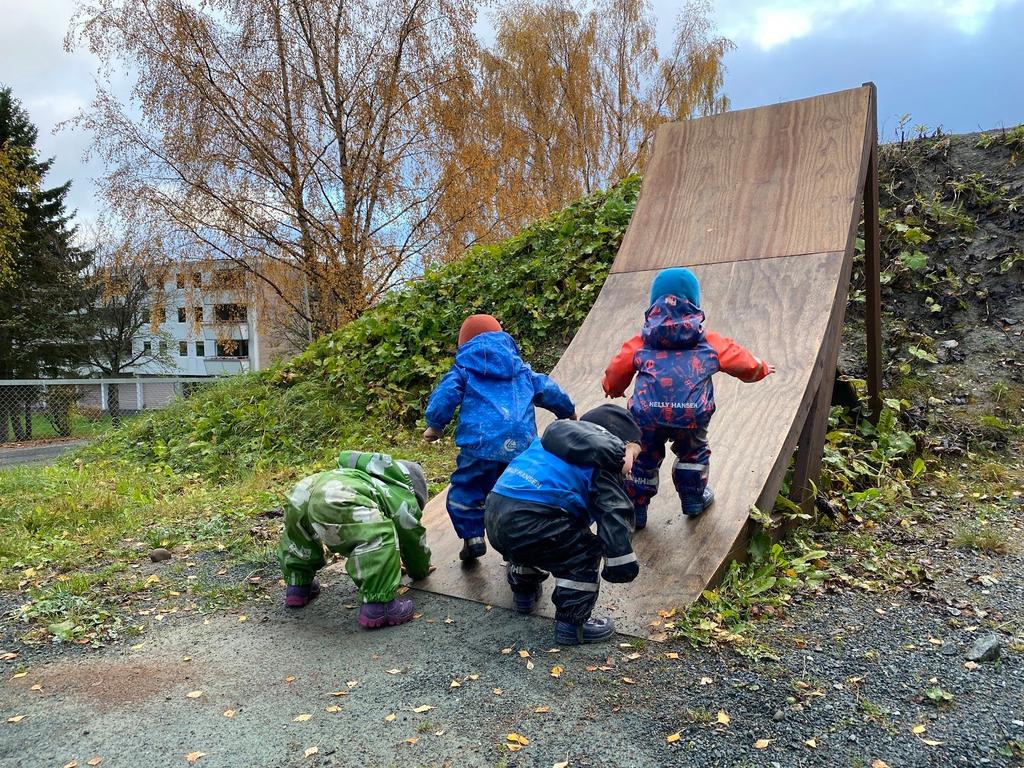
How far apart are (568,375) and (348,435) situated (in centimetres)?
363

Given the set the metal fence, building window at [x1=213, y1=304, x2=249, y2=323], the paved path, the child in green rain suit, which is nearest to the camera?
the child in green rain suit

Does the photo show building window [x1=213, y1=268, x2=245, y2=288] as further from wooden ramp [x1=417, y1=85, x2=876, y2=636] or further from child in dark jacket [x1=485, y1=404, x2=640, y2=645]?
child in dark jacket [x1=485, y1=404, x2=640, y2=645]

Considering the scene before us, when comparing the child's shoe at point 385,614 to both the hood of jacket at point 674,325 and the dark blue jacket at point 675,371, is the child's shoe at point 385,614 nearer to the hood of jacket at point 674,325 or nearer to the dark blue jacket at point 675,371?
the dark blue jacket at point 675,371

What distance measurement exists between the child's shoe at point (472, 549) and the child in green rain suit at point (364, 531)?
209 mm

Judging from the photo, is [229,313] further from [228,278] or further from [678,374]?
[678,374]

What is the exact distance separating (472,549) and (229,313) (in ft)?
45.9

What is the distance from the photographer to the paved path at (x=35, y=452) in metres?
12.3

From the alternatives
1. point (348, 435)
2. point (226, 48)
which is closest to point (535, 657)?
point (348, 435)

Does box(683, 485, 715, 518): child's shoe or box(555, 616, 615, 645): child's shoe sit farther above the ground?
box(683, 485, 715, 518): child's shoe

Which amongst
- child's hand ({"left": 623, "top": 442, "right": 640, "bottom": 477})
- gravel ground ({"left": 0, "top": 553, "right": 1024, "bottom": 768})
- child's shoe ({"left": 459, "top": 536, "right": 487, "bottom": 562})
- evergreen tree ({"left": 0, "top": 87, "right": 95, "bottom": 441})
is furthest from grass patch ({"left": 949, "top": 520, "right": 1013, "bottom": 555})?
evergreen tree ({"left": 0, "top": 87, "right": 95, "bottom": 441})

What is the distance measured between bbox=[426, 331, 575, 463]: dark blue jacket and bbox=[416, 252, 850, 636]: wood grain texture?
0.76 metres

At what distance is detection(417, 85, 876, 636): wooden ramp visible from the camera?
387 centimetres

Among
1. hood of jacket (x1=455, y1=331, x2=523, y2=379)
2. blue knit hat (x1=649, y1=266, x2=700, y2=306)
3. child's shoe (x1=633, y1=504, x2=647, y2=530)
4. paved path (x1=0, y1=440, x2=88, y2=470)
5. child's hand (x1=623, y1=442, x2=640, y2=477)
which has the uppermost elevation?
blue knit hat (x1=649, y1=266, x2=700, y2=306)

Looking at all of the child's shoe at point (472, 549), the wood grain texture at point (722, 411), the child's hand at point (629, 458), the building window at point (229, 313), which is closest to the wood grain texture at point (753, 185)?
the wood grain texture at point (722, 411)
